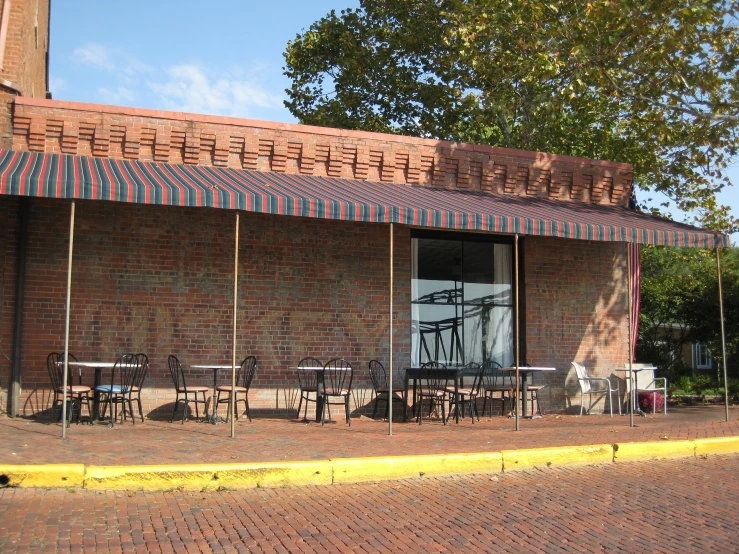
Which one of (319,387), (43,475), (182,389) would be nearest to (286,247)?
(319,387)

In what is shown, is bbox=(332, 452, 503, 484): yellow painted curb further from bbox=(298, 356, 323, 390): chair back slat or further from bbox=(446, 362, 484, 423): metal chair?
bbox=(298, 356, 323, 390): chair back slat

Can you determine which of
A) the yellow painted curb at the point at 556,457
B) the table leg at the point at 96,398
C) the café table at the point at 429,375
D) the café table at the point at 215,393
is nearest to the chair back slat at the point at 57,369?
the table leg at the point at 96,398

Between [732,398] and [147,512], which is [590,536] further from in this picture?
[732,398]

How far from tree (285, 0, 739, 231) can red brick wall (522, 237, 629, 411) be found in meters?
3.08

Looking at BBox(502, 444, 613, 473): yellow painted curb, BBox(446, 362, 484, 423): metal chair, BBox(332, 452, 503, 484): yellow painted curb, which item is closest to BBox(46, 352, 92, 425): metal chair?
BBox(332, 452, 503, 484): yellow painted curb

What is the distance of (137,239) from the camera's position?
424 inches

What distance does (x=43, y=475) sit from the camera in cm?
637

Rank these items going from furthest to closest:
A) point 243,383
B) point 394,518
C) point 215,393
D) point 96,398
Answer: point 243,383 < point 215,393 < point 96,398 < point 394,518

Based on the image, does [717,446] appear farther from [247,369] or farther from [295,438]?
[247,369]

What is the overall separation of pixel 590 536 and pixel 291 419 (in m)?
6.13

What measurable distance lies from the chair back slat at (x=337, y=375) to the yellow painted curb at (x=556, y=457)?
3.58 m

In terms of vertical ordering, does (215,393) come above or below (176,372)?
below

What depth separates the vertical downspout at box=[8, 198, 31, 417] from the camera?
32.7 ft

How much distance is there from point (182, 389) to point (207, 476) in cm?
423
